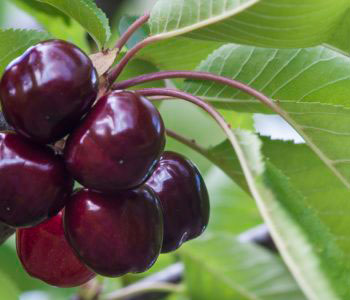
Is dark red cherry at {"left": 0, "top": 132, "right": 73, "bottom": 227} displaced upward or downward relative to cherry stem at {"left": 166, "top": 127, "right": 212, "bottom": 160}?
upward

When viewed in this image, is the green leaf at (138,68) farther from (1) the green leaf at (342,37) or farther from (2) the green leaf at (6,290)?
(2) the green leaf at (6,290)

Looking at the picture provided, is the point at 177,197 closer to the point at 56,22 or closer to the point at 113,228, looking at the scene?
the point at 113,228

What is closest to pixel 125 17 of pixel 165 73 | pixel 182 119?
pixel 165 73

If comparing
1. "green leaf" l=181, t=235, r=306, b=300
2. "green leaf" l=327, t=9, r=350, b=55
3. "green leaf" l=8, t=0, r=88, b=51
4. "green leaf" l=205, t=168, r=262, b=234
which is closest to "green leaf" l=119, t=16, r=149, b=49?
"green leaf" l=8, t=0, r=88, b=51

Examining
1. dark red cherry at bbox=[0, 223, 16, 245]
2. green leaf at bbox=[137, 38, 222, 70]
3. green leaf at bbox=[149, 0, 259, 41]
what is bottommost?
dark red cherry at bbox=[0, 223, 16, 245]

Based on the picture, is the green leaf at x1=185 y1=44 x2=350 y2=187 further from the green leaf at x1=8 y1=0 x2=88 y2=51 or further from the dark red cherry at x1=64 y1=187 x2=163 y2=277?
the green leaf at x1=8 y1=0 x2=88 y2=51

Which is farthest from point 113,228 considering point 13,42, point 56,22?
point 56,22

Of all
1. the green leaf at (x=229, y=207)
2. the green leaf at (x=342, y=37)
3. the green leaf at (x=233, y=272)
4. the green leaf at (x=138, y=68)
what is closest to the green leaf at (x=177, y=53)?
the green leaf at (x=138, y=68)
